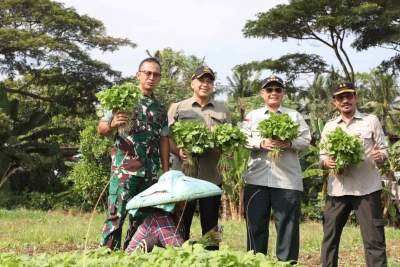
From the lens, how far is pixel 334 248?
5.36 m

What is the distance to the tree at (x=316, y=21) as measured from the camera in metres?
22.2

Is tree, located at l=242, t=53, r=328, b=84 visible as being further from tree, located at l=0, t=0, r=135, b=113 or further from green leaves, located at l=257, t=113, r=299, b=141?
green leaves, located at l=257, t=113, r=299, b=141

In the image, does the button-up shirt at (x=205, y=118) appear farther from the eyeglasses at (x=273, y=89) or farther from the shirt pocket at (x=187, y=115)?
the eyeglasses at (x=273, y=89)

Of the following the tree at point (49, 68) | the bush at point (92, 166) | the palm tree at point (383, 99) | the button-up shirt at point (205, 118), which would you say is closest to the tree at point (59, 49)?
the tree at point (49, 68)

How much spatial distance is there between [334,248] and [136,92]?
2.27 m

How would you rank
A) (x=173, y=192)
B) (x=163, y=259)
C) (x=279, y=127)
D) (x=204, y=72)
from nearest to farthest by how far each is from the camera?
(x=163, y=259) → (x=173, y=192) → (x=279, y=127) → (x=204, y=72)

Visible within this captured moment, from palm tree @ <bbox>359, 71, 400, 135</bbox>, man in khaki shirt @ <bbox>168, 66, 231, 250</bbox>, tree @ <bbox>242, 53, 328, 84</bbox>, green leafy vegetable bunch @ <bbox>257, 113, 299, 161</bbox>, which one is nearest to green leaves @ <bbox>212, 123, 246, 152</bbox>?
→ man in khaki shirt @ <bbox>168, 66, 231, 250</bbox>

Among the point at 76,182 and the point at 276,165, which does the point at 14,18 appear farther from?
the point at 276,165

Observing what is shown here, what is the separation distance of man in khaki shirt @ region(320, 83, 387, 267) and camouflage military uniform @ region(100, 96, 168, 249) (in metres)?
1.51

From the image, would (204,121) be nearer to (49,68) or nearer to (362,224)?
(362,224)

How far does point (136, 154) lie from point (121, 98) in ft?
1.80

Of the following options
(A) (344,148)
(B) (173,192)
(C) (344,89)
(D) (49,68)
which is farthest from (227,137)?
Answer: (D) (49,68)

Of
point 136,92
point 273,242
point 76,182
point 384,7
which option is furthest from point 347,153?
point 384,7

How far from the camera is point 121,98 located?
4.47 metres
